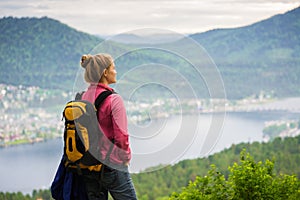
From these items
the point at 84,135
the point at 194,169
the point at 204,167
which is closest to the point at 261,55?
the point at 204,167

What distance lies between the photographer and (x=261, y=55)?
77875mm

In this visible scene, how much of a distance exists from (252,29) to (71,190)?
8247 cm

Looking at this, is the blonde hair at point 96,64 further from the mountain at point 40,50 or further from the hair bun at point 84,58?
the mountain at point 40,50

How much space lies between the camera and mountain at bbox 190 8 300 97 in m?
69.9

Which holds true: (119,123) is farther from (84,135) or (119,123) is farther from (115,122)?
(84,135)

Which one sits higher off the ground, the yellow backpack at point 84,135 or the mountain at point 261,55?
the mountain at point 261,55

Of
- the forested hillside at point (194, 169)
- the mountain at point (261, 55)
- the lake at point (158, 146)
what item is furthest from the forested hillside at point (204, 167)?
the mountain at point (261, 55)

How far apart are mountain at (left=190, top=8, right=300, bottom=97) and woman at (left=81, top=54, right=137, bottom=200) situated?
63.1 meters

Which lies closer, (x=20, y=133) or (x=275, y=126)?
(x=20, y=133)

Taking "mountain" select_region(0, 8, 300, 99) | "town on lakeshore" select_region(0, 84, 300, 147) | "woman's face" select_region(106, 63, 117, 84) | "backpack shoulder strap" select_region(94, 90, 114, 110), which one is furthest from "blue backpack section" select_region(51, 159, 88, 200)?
"mountain" select_region(0, 8, 300, 99)

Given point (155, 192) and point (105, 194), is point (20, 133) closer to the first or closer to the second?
point (155, 192)

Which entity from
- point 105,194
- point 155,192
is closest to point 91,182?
point 105,194

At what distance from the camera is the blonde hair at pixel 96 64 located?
2037mm

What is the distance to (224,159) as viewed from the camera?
31.4m
